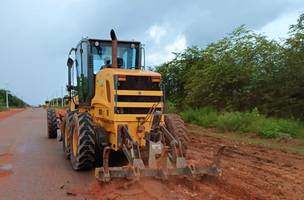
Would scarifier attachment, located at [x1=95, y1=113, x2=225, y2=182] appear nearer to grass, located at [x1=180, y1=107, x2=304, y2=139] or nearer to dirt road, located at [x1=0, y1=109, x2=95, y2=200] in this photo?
dirt road, located at [x1=0, y1=109, x2=95, y2=200]

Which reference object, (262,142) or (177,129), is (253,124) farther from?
(177,129)

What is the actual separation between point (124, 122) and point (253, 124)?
9.59 m

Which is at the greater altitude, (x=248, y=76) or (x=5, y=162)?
(x=248, y=76)

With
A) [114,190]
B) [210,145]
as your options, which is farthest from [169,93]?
[114,190]

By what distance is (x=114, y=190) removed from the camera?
774 centimetres

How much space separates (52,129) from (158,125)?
953 cm

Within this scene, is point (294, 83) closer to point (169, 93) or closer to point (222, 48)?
point (222, 48)

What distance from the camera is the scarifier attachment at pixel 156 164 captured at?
7582 millimetres

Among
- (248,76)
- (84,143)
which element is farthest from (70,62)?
(248,76)

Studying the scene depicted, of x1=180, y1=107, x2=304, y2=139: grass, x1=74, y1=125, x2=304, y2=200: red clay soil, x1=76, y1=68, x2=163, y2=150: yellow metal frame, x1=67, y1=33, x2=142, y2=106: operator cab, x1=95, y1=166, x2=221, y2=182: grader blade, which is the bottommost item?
x1=74, y1=125, x2=304, y2=200: red clay soil

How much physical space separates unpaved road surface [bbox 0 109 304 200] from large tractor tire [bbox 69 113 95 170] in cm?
24

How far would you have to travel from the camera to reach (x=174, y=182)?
26.2 feet

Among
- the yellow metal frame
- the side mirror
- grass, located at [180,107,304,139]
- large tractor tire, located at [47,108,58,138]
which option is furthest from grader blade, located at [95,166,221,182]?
large tractor tire, located at [47,108,58,138]

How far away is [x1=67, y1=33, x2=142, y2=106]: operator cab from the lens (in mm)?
10828
